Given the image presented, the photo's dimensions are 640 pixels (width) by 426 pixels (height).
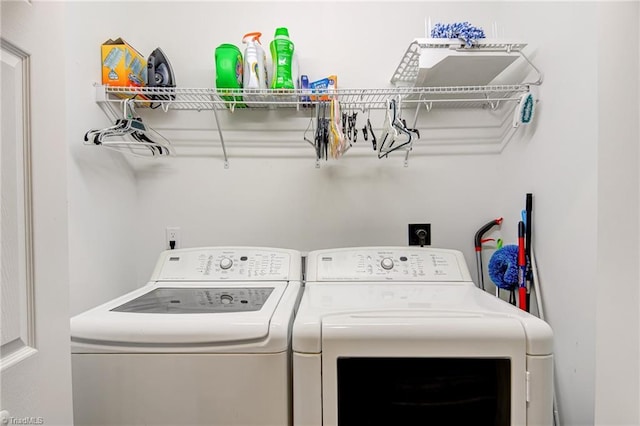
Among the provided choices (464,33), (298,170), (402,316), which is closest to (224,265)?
(298,170)

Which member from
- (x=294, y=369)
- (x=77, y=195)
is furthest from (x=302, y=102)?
(x=294, y=369)

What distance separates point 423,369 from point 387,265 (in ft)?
1.98

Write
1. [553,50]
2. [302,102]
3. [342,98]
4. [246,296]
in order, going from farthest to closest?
[342,98] < [302,102] < [553,50] < [246,296]

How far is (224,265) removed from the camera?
1.44m

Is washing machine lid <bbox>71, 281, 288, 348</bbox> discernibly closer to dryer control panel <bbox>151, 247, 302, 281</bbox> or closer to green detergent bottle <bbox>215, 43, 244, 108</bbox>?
dryer control panel <bbox>151, 247, 302, 281</bbox>

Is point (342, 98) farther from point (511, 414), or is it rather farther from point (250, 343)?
point (511, 414)

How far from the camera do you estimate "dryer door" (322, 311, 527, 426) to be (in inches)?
33.0

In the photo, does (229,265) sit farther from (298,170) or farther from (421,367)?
(421,367)

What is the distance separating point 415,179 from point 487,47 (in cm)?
70

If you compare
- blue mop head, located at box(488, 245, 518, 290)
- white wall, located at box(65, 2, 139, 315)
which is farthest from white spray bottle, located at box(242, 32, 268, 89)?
blue mop head, located at box(488, 245, 518, 290)

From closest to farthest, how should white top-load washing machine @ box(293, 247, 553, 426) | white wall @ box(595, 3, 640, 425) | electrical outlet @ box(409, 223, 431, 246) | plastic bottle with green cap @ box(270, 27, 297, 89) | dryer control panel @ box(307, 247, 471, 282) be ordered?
white wall @ box(595, 3, 640, 425)
white top-load washing machine @ box(293, 247, 553, 426)
dryer control panel @ box(307, 247, 471, 282)
plastic bottle with green cap @ box(270, 27, 297, 89)
electrical outlet @ box(409, 223, 431, 246)

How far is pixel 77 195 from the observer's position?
4.34 feet

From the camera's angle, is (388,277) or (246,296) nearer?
(246,296)

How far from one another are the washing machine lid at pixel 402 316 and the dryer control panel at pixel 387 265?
0.23 metres
